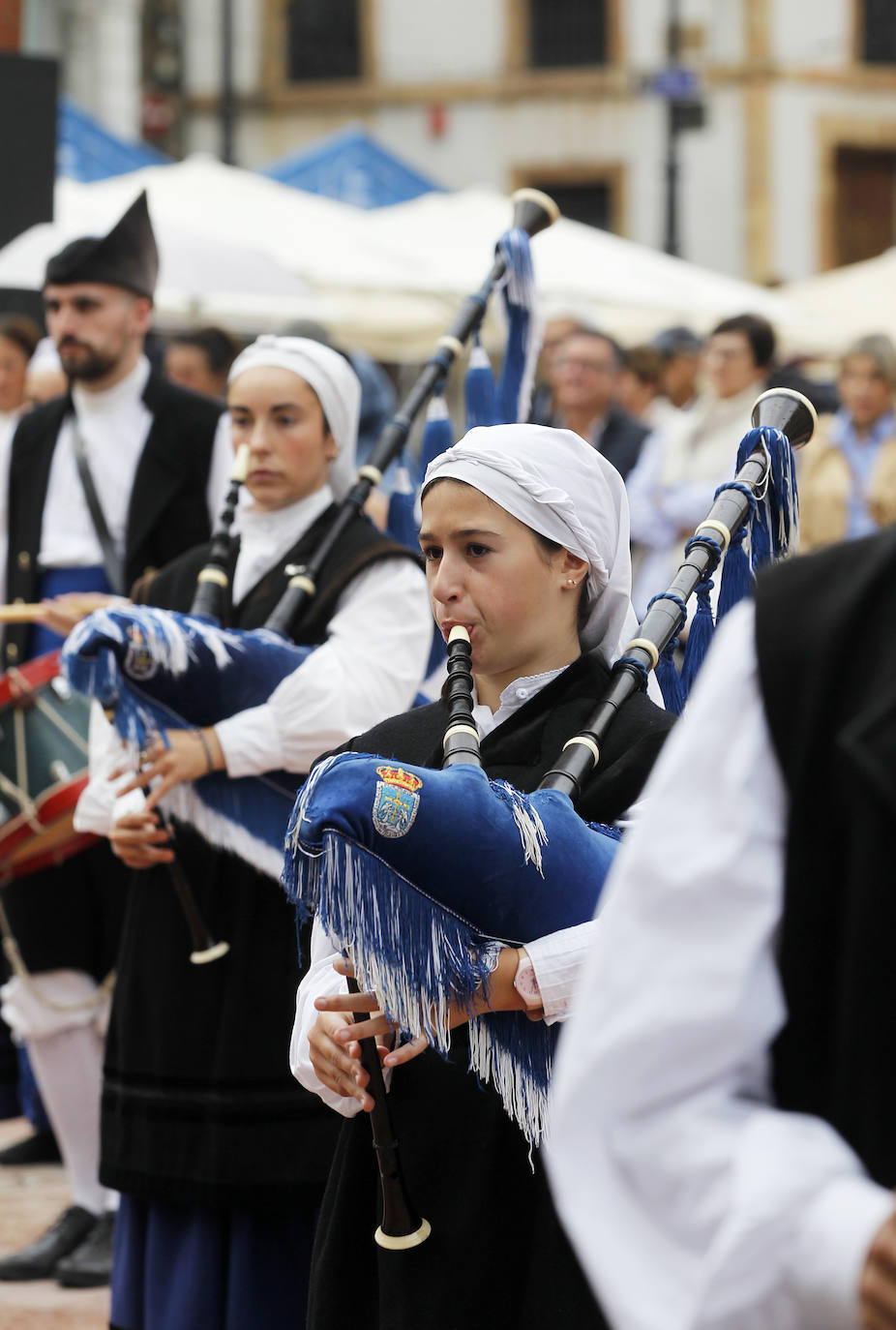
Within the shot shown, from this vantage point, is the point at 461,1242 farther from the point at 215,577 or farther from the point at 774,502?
the point at 215,577

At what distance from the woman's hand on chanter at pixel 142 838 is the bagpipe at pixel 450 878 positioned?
141 centimetres

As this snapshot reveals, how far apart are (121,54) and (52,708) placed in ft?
73.9

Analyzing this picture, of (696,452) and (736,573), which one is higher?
(736,573)

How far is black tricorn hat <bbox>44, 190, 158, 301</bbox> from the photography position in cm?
514

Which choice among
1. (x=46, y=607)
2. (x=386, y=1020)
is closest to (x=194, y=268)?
(x=46, y=607)

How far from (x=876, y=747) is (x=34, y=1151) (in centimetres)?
472

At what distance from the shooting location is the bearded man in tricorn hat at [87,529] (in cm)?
497

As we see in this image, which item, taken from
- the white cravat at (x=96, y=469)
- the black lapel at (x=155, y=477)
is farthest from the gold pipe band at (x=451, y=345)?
the white cravat at (x=96, y=469)

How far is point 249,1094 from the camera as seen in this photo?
3.82 metres

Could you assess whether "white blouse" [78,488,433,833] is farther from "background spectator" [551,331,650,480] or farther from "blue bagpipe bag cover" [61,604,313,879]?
"background spectator" [551,331,650,480]

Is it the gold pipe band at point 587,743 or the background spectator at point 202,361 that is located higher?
the background spectator at point 202,361

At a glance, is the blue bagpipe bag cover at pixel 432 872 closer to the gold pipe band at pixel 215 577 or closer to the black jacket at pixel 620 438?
the gold pipe band at pixel 215 577

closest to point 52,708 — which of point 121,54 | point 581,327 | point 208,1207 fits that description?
point 208,1207

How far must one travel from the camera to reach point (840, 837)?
4.86ft
